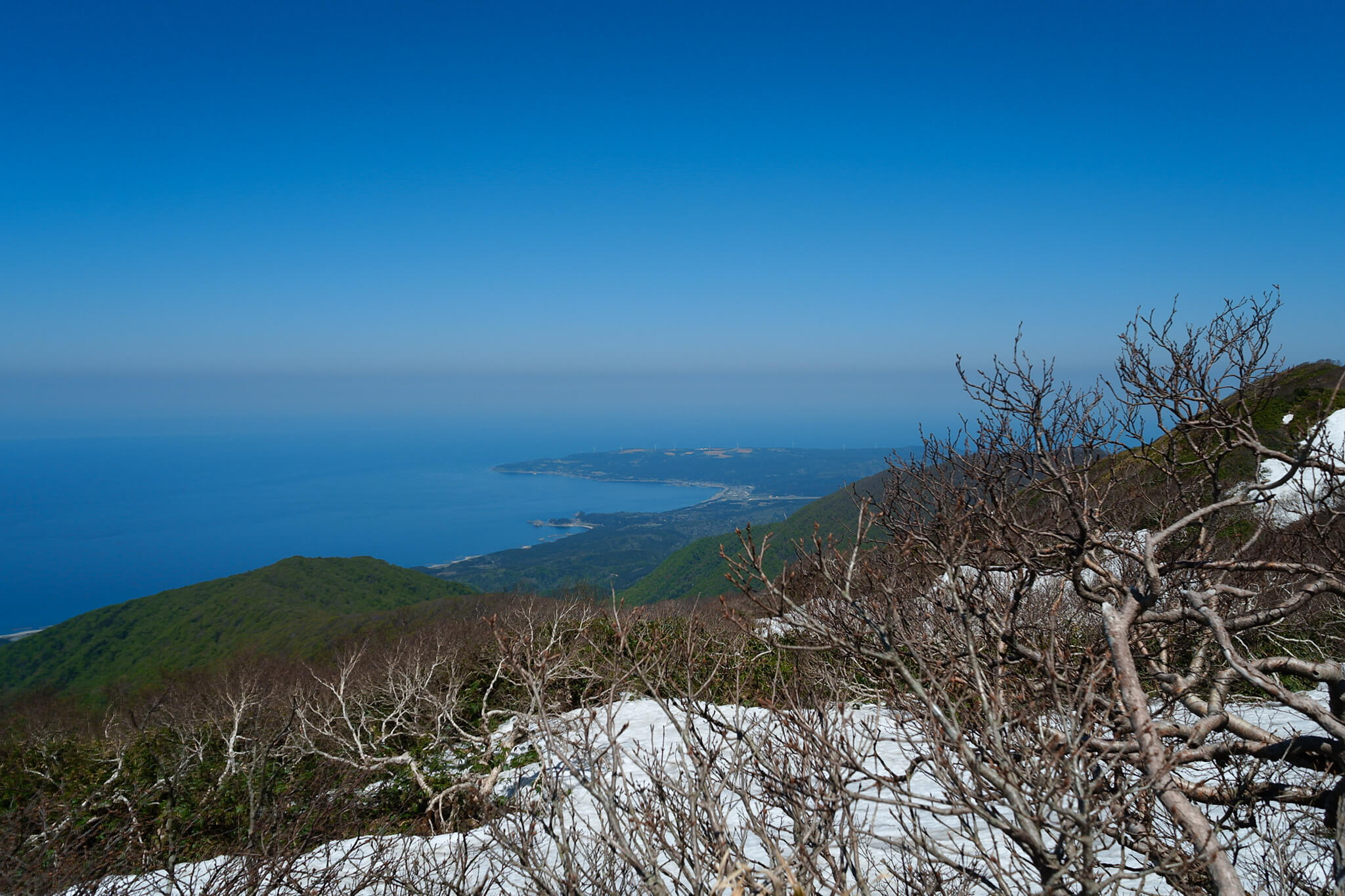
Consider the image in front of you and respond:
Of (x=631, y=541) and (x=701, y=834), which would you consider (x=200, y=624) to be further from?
(x=631, y=541)

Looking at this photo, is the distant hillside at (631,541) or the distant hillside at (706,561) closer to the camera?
the distant hillside at (706,561)

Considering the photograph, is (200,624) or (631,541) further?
(631,541)

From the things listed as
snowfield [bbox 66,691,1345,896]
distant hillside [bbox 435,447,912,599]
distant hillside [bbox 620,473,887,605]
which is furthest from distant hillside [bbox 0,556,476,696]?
snowfield [bbox 66,691,1345,896]

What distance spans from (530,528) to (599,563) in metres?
67.1

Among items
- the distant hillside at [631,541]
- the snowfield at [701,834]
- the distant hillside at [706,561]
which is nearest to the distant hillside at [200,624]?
the distant hillside at [631,541]

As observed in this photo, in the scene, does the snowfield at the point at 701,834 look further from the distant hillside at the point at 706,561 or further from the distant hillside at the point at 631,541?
the distant hillside at the point at 631,541

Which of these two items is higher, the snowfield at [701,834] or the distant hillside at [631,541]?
the snowfield at [701,834]

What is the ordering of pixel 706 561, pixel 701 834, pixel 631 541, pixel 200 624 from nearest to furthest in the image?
pixel 701 834
pixel 200 624
pixel 706 561
pixel 631 541

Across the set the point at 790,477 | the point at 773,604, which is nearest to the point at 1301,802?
the point at 773,604

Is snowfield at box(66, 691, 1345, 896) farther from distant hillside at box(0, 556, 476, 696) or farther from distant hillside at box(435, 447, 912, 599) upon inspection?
distant hillside at box(435, 447, 912, 599)

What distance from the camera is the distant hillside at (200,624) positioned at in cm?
3734

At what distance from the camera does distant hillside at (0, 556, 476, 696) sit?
37.3 metres

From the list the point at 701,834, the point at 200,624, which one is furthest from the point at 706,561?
the point at 701,834

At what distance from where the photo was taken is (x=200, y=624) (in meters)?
41.2
